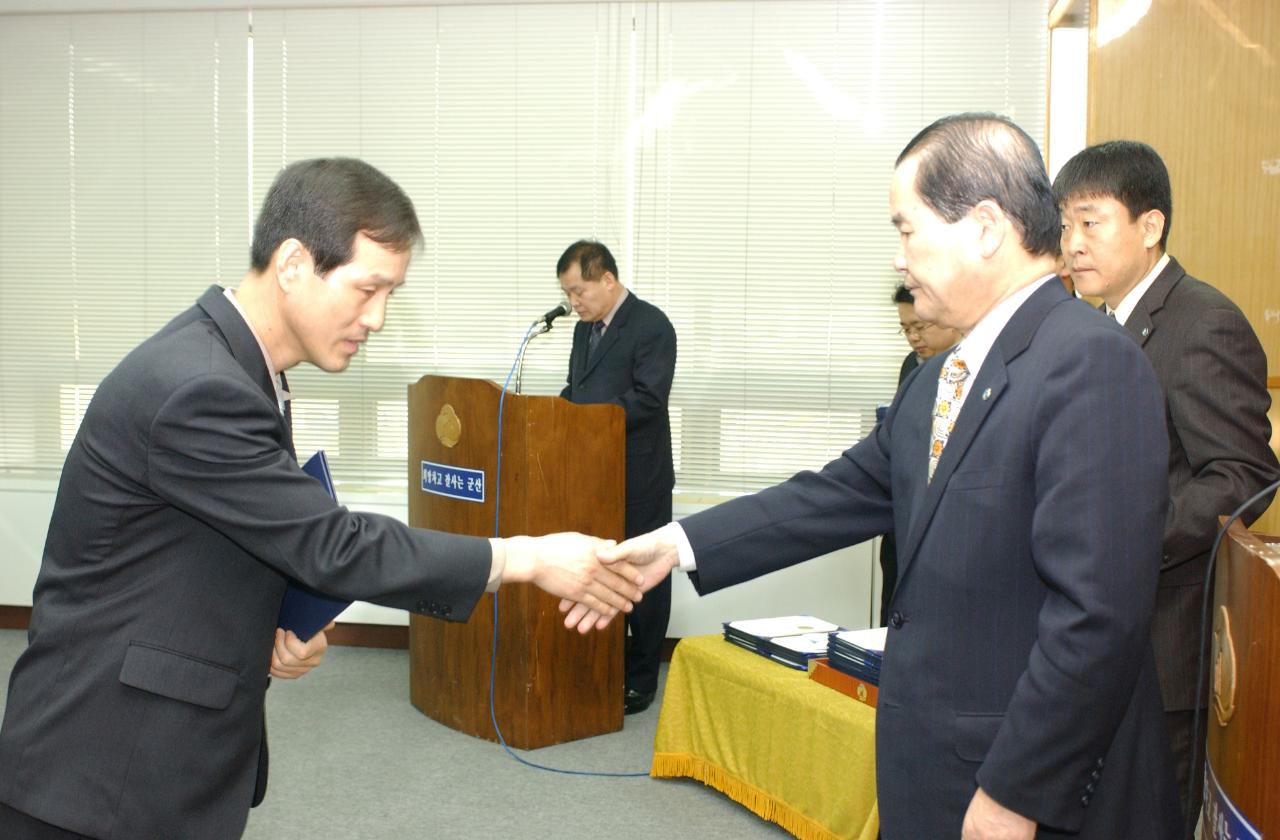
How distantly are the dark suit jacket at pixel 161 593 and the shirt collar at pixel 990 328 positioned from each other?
2.85 feet

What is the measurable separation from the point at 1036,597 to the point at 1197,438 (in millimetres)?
730

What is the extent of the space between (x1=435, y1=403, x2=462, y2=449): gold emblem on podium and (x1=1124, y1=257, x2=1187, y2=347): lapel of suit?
245 cm

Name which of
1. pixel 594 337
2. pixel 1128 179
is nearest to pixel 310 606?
pixel 1128 179

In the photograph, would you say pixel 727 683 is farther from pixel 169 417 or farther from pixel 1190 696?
pixel 169 417

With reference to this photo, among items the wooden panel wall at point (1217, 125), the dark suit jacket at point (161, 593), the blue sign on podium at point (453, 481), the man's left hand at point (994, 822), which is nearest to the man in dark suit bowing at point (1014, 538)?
the man's left hand at point (994, 822)

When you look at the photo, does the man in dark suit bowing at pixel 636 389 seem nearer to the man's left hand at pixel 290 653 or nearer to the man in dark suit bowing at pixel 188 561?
the man's left hand at pixel 290 653

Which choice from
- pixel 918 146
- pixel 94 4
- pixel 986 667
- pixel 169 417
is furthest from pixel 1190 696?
pixel 94 4

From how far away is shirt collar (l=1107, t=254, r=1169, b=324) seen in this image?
82.7 inches

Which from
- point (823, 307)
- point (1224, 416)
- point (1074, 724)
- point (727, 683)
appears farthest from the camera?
point (823, 307)

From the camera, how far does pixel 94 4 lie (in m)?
5.41

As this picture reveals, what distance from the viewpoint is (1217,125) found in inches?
121

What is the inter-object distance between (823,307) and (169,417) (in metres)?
4.04

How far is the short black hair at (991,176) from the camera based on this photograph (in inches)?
56.1

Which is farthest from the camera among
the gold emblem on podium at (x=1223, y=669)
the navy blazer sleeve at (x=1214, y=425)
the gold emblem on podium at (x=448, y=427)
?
the gold emblem on podium at (x=448, y=427)
